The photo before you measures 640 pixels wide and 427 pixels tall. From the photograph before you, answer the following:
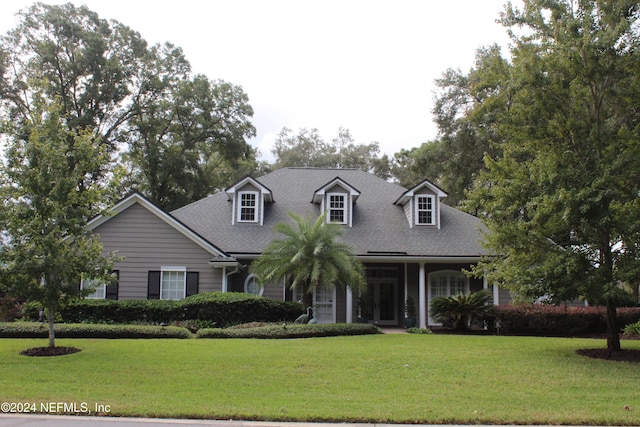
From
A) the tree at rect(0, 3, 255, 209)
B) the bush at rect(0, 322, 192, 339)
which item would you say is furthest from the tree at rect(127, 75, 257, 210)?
the bush at rect(0, 322, 192, 339)

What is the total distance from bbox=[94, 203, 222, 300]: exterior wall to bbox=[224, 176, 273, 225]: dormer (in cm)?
347

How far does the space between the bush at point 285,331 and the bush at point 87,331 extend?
88 cm

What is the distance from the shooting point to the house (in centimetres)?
2080

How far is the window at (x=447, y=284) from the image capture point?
23109 mm

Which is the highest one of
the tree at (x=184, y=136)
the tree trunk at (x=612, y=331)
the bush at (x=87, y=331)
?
the tree at (x=184, y=136)

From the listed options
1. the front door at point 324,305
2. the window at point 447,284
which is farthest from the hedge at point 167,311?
the window at point 447,284

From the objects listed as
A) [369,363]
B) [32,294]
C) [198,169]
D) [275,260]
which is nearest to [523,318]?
[275,260]

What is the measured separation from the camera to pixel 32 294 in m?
12.1

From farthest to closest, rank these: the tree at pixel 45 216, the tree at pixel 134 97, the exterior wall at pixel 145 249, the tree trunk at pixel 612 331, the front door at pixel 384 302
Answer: the tree at pixel 134 97 → the front door at pixel 384 302 → the exterior wall at pixel 145 249 → the tree trunk at pixel 612 331 → the tree at pixel 45 216

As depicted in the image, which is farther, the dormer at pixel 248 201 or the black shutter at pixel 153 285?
the dormer at pixel 248 201

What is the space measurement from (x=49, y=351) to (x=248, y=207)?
12.8m

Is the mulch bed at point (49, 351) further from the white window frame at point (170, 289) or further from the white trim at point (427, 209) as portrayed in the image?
the white trim at point (427, 209)

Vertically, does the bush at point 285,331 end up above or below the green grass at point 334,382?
above

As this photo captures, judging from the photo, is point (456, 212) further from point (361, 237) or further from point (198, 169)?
point (198, 169)
